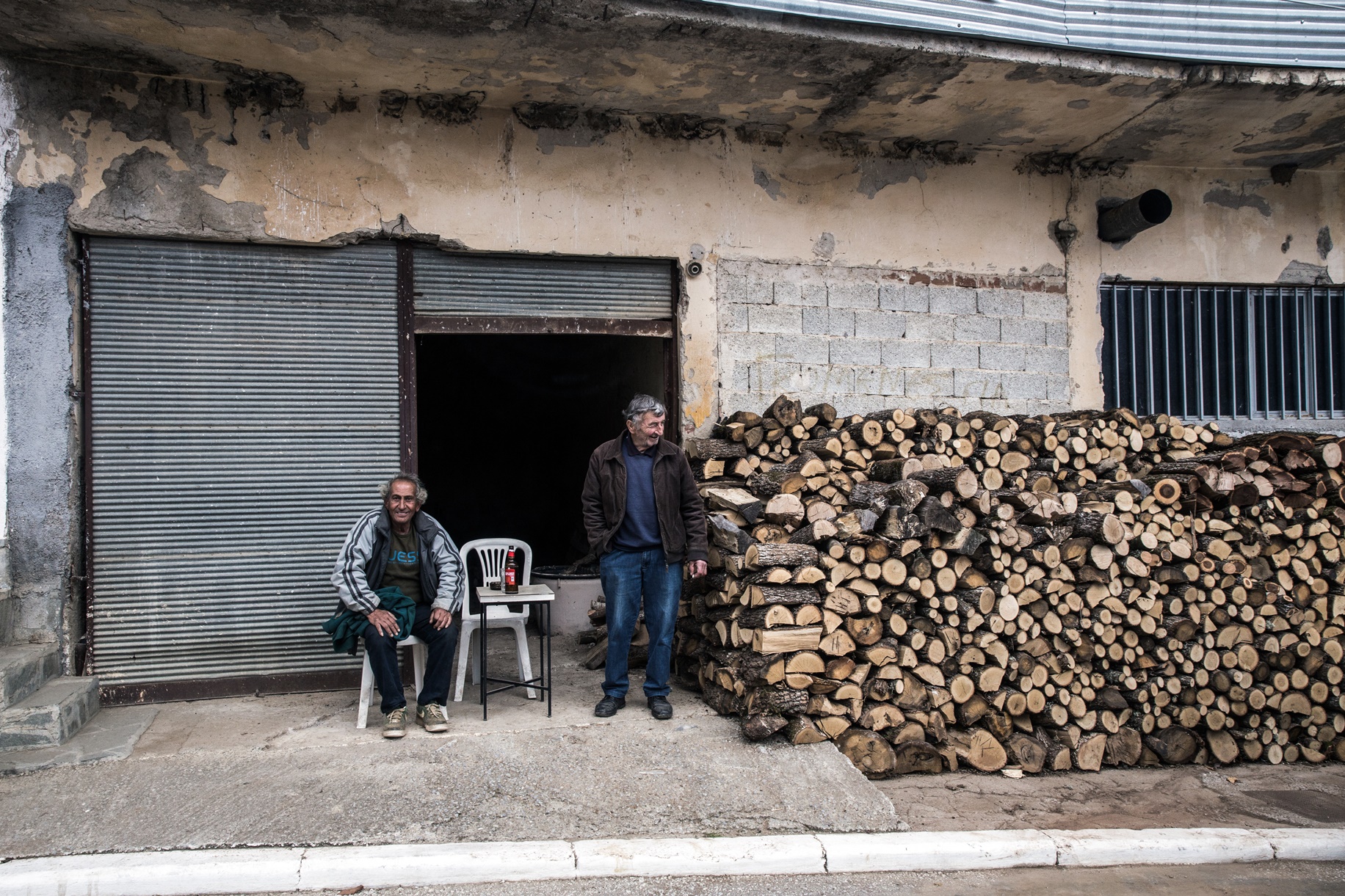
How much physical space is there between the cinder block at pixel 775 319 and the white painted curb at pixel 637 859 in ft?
12.5

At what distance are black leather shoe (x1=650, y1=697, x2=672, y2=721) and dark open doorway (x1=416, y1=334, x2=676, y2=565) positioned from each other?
6.24 m

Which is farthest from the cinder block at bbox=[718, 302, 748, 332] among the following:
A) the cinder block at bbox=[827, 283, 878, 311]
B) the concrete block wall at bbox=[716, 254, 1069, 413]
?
the cinder block at bbox=[827, 283, 878, 311]

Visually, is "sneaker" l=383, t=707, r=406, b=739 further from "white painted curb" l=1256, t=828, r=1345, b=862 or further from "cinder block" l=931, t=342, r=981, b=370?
"cinder block" l=931, t=342, r=981, b=370

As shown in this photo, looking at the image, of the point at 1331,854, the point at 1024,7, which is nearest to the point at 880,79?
the point at 1024,7

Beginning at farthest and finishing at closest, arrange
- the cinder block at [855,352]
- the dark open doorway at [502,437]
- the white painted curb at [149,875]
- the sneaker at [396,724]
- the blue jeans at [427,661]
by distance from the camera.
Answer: the dark open doorway at [502,437] < the cinder block at [855,352] < the blue jeans at [427,661] < the sneaker at [396,724] < the white painted curb at [149,875]

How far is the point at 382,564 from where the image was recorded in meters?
5.39

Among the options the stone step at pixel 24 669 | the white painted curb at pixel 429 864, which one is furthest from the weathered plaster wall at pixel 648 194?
the white painted curb at pixel 429 864

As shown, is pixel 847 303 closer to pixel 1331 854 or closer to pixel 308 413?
pixel 308 413

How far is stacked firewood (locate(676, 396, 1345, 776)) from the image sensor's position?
518 cm

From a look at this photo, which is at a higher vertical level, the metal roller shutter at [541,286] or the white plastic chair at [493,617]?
the metal roller shutter at [541,286]

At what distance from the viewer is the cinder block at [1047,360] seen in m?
7.50

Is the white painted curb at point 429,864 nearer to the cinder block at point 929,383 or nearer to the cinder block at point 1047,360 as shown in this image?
the cinder block at point 929,383

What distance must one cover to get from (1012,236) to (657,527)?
416cm

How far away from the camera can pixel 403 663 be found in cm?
645
